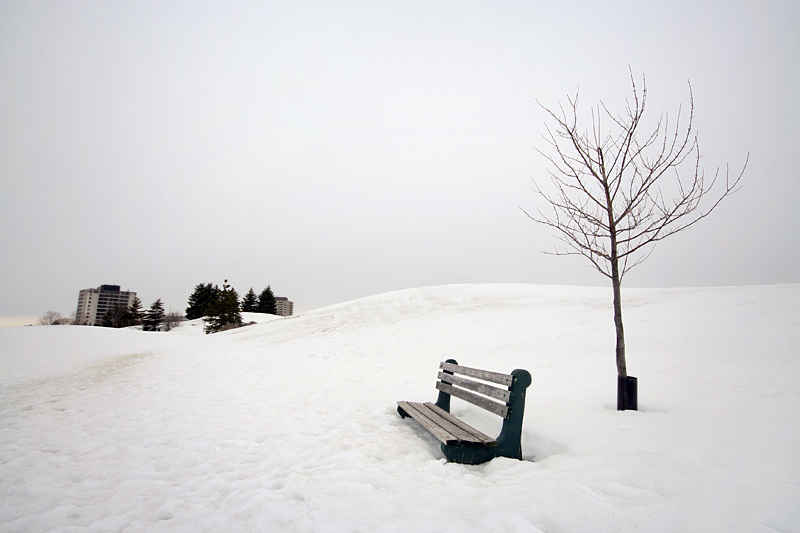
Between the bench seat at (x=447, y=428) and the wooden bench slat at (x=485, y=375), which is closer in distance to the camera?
the bench seat at (x=447, y=428)

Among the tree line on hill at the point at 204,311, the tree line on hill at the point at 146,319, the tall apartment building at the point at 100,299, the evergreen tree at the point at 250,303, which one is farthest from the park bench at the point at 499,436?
the tall apartment building at the point at 100,299

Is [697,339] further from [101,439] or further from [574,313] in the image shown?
[101,439]

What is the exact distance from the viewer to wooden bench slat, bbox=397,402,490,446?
3787 millimetres

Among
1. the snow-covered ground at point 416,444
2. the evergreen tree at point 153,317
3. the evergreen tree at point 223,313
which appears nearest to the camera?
the snow-covered ground at point 416,444

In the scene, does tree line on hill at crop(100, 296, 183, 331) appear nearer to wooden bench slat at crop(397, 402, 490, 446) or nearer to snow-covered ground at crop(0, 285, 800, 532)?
snow-covered ground at crop(0, 285, 800, 532)

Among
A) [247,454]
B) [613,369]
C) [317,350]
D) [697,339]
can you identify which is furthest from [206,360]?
[697,339]

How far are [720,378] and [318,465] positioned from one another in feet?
23.4

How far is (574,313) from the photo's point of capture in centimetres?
1448

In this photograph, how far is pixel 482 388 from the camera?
4516mm

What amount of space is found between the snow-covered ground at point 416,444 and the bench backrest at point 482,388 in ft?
1.84

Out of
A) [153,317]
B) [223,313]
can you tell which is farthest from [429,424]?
[153,317]

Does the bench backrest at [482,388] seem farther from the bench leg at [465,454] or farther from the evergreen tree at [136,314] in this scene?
the evergreen tree at [136,314]

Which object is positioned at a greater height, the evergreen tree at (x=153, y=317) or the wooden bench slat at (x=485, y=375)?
the wooden bench slat at (x=485, y=375)

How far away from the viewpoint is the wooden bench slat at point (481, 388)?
405cm
